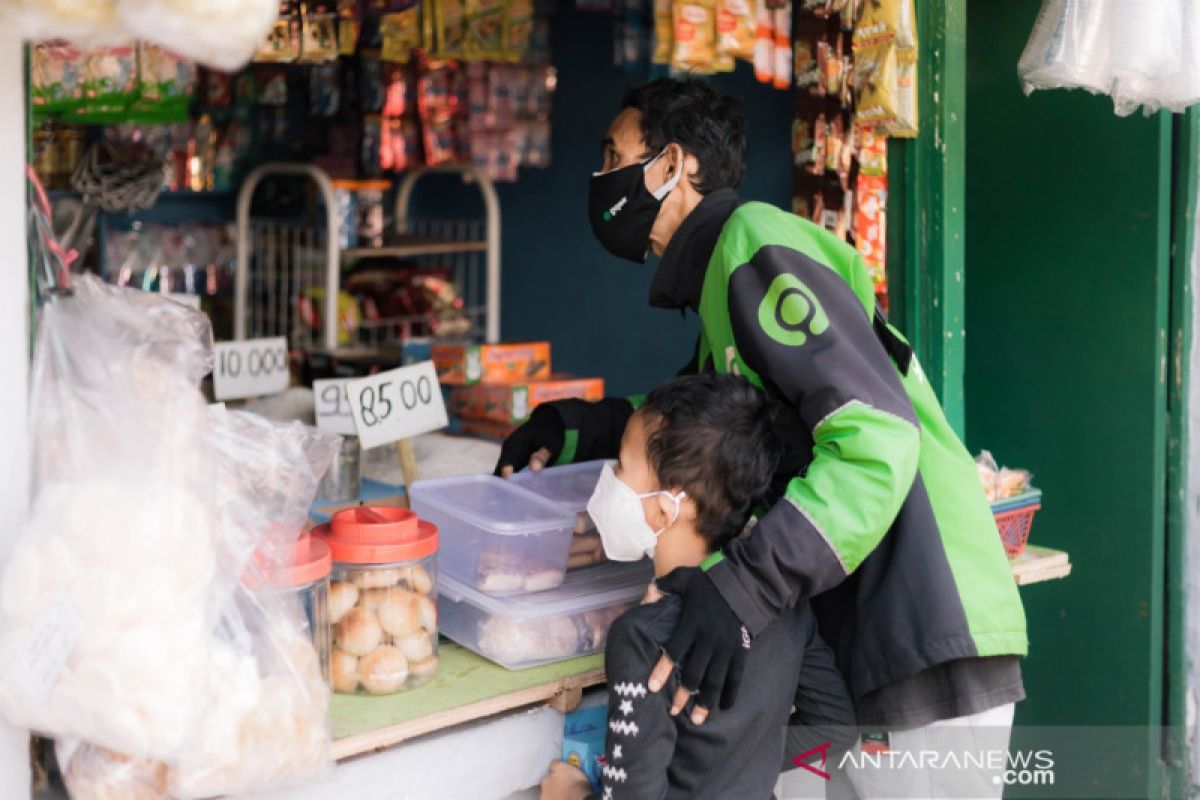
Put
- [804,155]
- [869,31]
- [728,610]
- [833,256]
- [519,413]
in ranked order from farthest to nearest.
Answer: [519,413], [804,155], [869,31], [833,256], [728,610]

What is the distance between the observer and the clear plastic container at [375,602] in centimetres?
196

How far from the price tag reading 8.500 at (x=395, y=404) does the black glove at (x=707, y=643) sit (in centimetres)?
109

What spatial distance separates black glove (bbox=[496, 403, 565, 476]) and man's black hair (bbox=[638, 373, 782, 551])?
2.01ft

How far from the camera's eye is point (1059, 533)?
11.3ft

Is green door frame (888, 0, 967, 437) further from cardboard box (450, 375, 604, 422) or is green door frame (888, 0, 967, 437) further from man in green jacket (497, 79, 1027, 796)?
cardboard box (450, 375, 604, 422)

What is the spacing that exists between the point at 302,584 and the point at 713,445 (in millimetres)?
617

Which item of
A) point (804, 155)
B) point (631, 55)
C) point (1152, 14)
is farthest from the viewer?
point (631, 55)

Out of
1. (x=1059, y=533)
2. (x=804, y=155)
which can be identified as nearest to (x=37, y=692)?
(x=804, y=155)

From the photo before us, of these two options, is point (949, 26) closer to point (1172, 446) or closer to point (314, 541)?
point (1172, 446)

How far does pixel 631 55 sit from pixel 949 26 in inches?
77.0

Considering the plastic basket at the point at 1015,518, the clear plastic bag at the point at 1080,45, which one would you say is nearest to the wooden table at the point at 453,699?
the plastic basket at the point at 1015,518

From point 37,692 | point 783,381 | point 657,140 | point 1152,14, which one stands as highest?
point 1152,14

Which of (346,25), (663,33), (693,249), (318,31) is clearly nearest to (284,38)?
(318,31)

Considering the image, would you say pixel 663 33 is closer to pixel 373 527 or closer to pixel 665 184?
pixel 665 184
